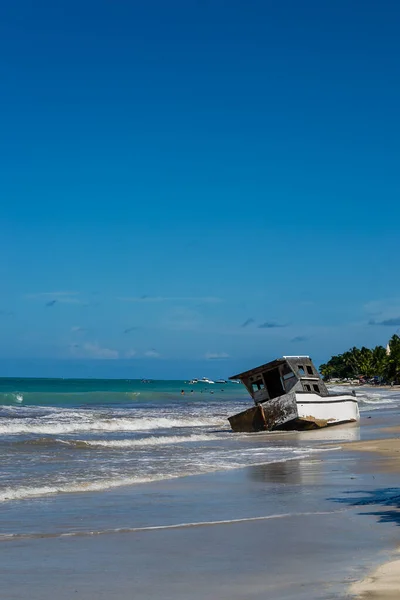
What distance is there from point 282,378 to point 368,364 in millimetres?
136890

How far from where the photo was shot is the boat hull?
29859 millimetres

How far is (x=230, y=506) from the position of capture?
11.6 meters

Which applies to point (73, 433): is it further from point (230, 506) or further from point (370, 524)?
point (370, 524)

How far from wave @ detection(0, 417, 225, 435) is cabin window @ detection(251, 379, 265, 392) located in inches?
310

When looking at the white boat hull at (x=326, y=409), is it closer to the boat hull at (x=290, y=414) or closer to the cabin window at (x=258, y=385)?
the boat hull at (x=290, y=414)

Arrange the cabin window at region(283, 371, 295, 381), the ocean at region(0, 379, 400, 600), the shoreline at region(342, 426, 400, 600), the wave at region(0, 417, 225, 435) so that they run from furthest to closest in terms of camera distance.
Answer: the wave at region(0, 417, 225, 435), the cabin window at region(283, 371, 295, 381), the ocean at region(0, 379, 400, 600), the shoreline at region(342, 426, 400, 600)

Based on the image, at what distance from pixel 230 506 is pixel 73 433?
882 inches

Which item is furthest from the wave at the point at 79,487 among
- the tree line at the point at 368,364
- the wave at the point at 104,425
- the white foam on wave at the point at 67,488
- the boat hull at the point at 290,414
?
the tree line at the point at 368,364

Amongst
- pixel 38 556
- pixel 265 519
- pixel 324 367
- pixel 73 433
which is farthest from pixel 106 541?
pixel 324 367

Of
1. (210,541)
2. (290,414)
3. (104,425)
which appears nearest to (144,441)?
(290,414)

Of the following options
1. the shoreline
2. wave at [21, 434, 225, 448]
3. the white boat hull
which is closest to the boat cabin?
the white boat hull

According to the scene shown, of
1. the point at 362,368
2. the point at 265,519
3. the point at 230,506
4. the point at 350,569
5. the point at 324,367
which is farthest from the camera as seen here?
the point at 324,367

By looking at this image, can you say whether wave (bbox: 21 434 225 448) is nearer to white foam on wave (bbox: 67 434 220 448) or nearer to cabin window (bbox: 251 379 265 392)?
white foam on wave (bbox: 67 434 220 448)

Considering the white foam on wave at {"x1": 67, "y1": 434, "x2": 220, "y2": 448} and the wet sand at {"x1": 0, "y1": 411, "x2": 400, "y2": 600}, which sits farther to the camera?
the white foam on wave at {"x1": 67, "y1": 434, "x2": 220, "y2": 448}
